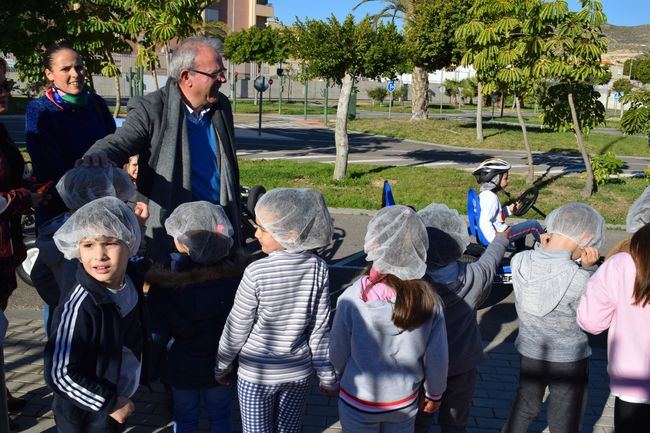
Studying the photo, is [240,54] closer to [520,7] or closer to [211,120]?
[520,7]

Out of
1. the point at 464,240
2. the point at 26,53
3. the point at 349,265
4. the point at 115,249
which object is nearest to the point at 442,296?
the point at 464,240

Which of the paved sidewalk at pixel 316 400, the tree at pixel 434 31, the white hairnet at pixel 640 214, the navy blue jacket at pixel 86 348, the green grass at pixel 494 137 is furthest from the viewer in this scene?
the green grass at pixel 494 137

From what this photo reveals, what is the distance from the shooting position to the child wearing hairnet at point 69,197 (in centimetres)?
324

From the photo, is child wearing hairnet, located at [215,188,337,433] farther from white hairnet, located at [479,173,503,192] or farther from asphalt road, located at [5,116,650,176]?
asphalt road, located at [5,116,650,176]

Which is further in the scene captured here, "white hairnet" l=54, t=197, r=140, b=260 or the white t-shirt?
the white t-shirt

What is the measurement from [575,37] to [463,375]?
378 inches

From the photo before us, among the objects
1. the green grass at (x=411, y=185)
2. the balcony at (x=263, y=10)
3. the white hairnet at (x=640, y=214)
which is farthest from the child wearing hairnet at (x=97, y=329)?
the balcony at (x=263, y=10)

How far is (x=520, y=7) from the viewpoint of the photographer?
1151 centimetres

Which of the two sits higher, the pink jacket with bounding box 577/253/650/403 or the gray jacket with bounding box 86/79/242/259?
the gray jacket with bounding box 86/79/242/259

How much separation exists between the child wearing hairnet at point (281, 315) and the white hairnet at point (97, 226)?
0.61 m

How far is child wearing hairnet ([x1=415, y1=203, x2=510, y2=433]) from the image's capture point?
10.4 feet

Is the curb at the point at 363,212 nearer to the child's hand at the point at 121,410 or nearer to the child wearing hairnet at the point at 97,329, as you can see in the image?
the child wearing hairnet at the point at 97,329

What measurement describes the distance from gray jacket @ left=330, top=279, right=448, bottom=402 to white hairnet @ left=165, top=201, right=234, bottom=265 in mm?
700

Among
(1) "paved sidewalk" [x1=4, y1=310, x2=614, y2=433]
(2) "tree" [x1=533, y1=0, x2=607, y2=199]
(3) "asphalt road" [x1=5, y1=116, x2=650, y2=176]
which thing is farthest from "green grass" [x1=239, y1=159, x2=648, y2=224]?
(1) "paved sidewalk" [x1=4, y1=310, x2=614, y2=433]
